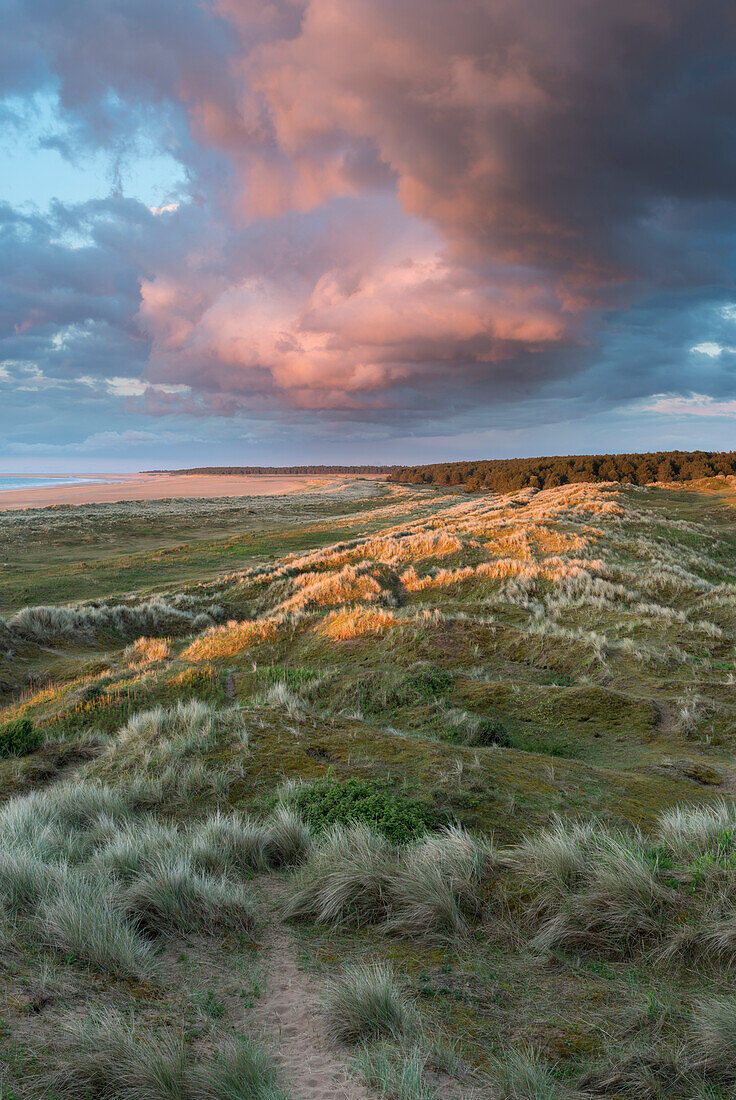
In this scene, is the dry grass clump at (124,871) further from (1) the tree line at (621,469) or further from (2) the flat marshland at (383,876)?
(1) the tree line at (621,469)

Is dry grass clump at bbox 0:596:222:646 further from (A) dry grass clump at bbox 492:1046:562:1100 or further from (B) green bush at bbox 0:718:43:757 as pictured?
(A) dry grass clump at bbox 492:1046:562:1100

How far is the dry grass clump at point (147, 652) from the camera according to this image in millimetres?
13936

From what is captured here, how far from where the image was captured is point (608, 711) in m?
8.84

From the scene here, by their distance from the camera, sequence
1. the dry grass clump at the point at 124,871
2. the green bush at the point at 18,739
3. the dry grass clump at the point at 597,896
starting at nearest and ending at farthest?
the dry grass clump at the point at 124,871
the dry grass clump at the point at 597,896
the green bush at the point at 18,739

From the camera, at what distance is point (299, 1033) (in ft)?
9.66

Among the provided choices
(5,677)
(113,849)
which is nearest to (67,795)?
(113,849)

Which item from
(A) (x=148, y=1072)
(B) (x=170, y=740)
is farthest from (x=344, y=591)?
(A) (x=148, y=1072)

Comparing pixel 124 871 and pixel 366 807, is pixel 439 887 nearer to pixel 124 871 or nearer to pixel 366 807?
pixel 366 807

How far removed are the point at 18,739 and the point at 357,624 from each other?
7.25 metres

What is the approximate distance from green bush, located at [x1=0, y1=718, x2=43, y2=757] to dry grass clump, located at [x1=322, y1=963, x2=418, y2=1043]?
696 centimetres

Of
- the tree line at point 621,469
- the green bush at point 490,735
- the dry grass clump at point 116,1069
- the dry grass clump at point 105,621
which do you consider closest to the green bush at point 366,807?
the dry grass clump at point 116,1069

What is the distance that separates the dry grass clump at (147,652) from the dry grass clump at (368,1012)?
1154cm

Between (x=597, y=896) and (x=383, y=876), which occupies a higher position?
(x=597, y=896)

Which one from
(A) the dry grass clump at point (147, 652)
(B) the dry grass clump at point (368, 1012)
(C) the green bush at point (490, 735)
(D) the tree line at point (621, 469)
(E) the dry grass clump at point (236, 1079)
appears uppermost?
(D) the tree line at point (621, 469)
